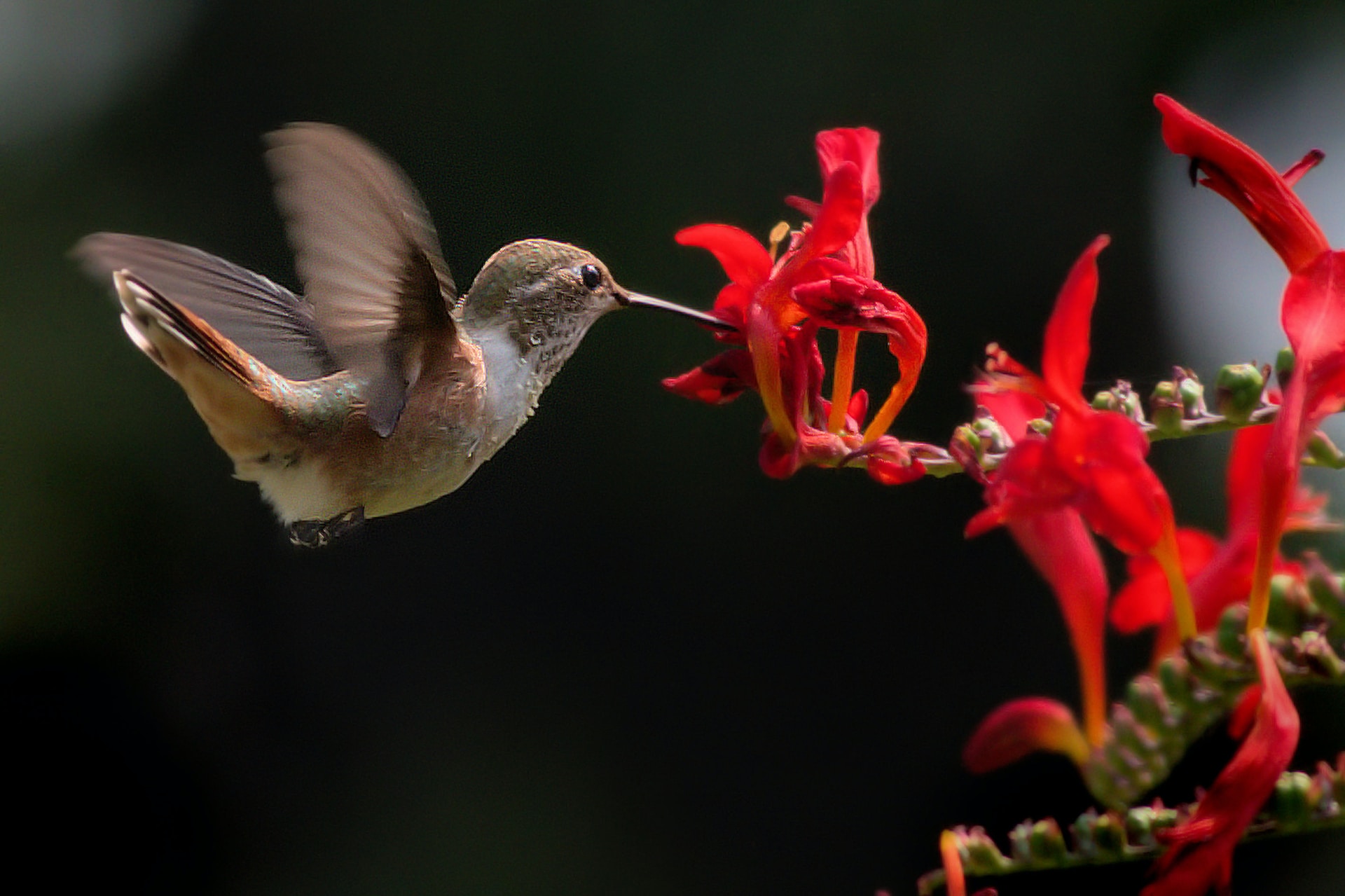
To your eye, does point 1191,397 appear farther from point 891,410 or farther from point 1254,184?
point 891,410

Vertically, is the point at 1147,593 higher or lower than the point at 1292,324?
lower

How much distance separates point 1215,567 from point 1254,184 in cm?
40

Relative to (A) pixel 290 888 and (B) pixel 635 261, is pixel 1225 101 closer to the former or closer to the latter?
(B) pixel 635 261

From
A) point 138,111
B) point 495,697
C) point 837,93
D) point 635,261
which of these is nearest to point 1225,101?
point 837,93

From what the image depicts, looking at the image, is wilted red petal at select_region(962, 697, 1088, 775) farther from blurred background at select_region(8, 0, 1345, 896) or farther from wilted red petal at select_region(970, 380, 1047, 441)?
blurred background at select_region(8, 0, 1345, 896)

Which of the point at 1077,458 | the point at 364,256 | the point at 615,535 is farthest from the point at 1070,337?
the point at 615,535

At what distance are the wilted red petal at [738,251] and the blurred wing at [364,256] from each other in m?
0.31

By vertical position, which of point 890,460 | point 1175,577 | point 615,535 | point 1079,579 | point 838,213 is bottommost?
point 615,535

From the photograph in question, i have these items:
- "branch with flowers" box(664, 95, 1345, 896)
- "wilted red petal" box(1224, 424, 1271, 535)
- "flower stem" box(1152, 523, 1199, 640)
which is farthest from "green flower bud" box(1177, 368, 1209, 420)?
"wilted red petal" box(1224, 424, 1271, 535)

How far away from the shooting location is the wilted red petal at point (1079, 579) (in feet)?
4.69

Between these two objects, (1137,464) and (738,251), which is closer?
(1137,464)

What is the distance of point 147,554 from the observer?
486cm

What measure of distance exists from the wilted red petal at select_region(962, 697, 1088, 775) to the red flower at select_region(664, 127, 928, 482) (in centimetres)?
35

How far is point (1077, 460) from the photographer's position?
3.31 feet
